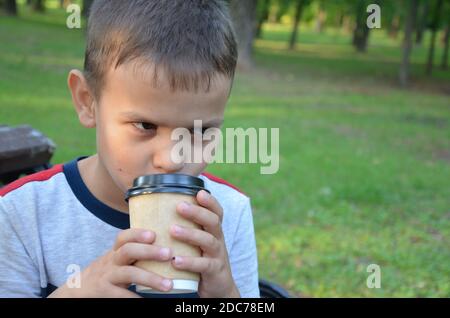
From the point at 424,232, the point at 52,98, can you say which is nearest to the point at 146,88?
the point at 424,232

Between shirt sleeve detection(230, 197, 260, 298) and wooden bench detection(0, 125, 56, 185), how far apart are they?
116cm

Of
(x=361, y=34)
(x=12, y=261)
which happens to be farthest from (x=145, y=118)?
(x=361, y=34)

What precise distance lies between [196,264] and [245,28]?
1905 centimetres

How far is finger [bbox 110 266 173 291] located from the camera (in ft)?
4.31

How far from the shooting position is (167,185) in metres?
1.34

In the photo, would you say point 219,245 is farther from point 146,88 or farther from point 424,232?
point 424,232

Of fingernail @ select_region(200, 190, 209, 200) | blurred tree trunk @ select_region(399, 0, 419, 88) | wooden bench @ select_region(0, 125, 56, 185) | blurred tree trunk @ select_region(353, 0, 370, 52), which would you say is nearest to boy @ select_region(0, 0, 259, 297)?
fingernail @ select_region(200, 190, 209, 200)

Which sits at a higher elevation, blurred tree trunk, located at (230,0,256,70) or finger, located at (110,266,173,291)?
blurred tree trunk, located at (230,0,256,70)

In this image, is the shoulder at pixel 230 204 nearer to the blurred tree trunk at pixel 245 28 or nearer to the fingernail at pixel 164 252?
the fingernail at pixel 164 252

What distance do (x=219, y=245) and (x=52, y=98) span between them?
9296 mm

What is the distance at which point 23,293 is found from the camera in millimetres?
1803

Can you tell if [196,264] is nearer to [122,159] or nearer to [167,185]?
[167,185]

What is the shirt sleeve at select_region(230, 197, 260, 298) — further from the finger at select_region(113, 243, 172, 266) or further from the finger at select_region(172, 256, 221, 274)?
the finger at select_region(113, 243, 172, 266)

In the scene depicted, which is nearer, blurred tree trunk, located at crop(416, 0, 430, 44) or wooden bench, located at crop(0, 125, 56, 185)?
wooden bench, located at crop(0, 125, 56, 185)
